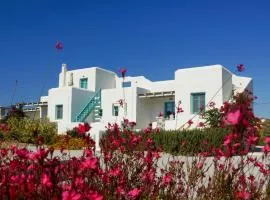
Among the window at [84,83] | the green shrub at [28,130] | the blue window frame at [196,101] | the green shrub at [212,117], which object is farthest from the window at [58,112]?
the green shrub at [212,117]

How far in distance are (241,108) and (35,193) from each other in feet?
4.26

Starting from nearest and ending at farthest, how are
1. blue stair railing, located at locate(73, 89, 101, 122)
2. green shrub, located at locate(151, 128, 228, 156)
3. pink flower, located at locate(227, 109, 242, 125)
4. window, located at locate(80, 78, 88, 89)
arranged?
pink flower, located at locate(227, 109, 242, 125) → green shrub, located at locate(151, 128, 228, 156) → blue stair railing, located at locate(73, 89, 101, 122) → window, located at locate(80, 78, 88, 89)

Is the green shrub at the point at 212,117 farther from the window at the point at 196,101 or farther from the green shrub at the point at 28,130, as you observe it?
the green shrub at the point at 28,130

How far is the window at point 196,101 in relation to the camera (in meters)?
20.4

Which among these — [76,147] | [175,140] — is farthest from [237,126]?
[76,147]

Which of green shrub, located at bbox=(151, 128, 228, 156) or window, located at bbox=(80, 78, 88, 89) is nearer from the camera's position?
green shrub, located at bbox=(151, 128, 228, 156)

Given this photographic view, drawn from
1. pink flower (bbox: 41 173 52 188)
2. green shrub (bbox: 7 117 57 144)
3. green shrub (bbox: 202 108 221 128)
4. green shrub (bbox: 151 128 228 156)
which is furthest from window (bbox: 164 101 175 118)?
pink flower (bbox: 41 173 52 188)

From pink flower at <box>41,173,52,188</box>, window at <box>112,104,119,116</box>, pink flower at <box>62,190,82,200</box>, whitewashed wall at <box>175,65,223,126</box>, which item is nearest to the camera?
pink flower at <box>62,190,82,200</box>

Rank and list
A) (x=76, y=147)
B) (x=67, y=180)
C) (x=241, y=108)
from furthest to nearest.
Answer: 1. (x=76, y=147)
2. (x=67, y=180)
3. (x=241, y=108)

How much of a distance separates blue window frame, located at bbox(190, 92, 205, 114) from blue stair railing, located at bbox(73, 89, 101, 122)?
7.94 metres

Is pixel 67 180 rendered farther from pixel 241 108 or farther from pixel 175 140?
pixel 175 140

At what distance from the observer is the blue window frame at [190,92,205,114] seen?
20406mm

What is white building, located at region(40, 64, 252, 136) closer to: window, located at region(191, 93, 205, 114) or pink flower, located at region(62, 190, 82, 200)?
window, located at region(191, 93, 205, 114)

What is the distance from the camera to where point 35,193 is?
2.12 meters
